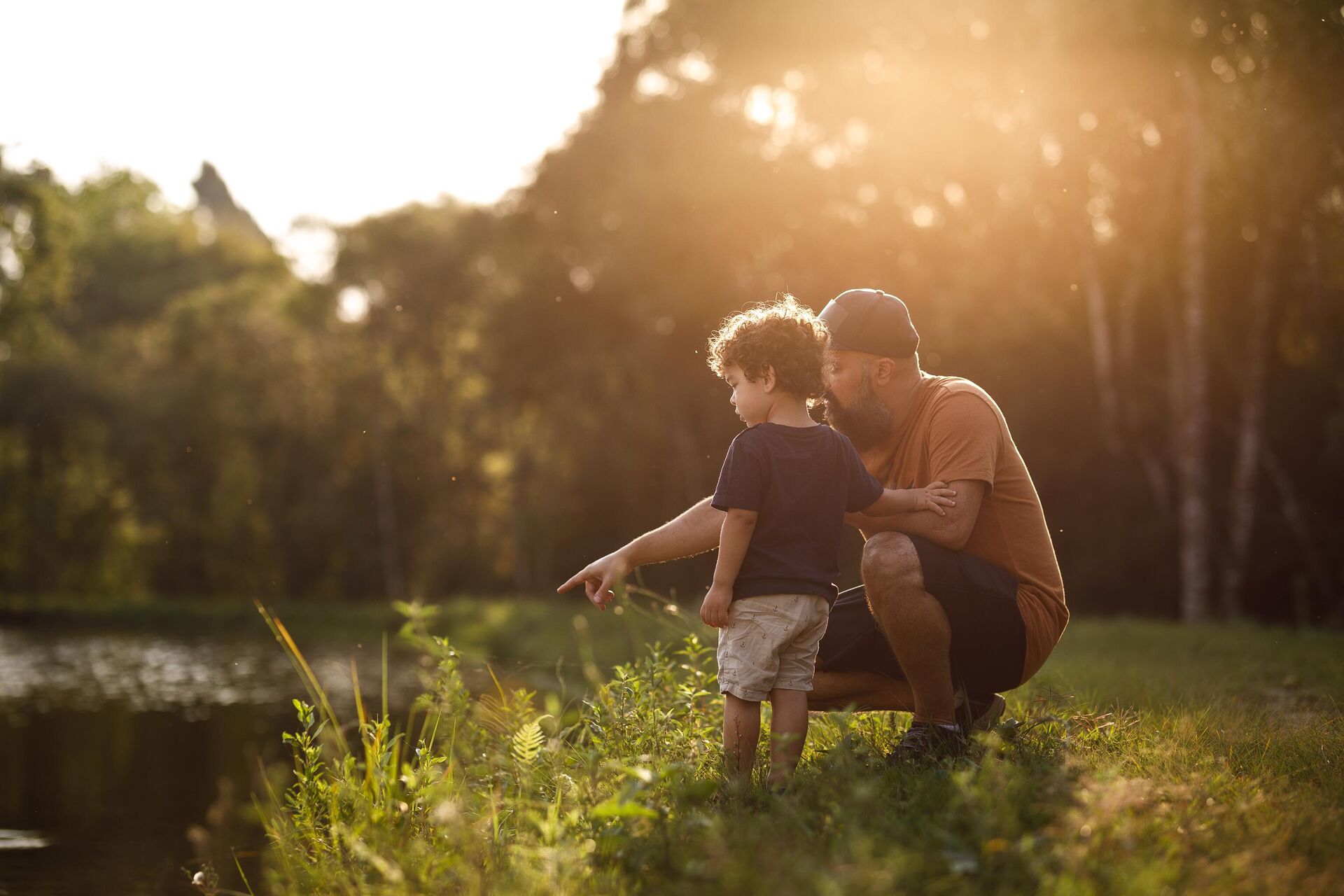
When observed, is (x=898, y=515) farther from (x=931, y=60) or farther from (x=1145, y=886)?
(x=931, y=60)

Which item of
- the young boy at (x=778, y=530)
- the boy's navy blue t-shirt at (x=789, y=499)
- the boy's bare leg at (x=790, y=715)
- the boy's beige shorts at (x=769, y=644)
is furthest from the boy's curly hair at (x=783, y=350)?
the boy's bare leg at (x=790, y=715)

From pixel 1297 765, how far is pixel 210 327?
28.1m

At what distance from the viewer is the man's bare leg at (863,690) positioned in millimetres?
3836

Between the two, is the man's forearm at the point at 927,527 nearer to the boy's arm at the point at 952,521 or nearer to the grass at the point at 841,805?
the boy's arm at the point at 952,521

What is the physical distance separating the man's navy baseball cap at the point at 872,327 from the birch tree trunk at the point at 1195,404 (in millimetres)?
10421

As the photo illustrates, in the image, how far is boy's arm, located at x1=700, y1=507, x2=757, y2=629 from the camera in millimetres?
3297

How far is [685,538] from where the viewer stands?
3705 millimetres

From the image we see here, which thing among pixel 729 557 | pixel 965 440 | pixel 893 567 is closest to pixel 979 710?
pixel 893 567

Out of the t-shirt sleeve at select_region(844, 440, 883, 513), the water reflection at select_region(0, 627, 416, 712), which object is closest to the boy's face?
the t-shirt sleeve at select_region(844, 440, 883, 513)

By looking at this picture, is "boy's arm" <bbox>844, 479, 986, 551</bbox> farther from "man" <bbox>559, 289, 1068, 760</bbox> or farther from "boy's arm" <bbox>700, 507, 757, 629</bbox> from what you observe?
"boy's arm" <bbox>700, 507, 757, 629</bbox>

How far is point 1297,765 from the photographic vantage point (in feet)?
10.8

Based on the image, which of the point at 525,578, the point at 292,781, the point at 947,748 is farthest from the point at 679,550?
the point at 525,578

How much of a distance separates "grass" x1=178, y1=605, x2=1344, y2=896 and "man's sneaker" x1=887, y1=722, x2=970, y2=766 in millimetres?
106

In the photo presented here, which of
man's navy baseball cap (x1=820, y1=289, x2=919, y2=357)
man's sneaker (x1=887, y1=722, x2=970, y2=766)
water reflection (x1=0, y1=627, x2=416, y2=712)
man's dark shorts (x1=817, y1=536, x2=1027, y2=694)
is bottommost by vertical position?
water reflection (x1=0, y1=627, x2=416, y2=712)
